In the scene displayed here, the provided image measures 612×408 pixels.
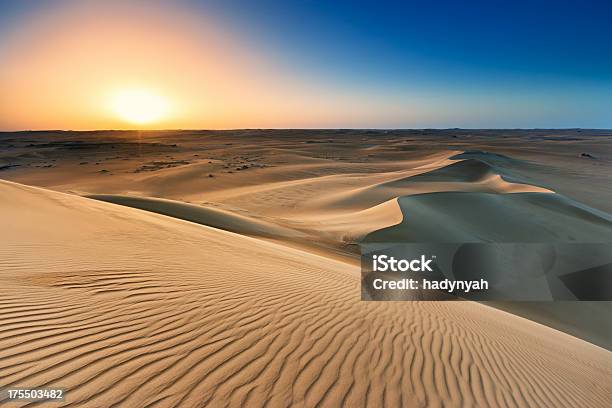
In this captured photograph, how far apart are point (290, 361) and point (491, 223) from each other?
45.7 ft

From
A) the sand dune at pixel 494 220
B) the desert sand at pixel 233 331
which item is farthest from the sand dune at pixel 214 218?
the sand dune at pixel 494 220

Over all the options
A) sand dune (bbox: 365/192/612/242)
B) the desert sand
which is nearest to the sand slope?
the desert sand

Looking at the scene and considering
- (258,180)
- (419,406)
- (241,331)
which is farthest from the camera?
(258,180)

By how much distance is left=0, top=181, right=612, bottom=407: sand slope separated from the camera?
9.98 ft

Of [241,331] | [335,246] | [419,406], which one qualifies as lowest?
[335,246]

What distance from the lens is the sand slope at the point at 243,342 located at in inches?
120

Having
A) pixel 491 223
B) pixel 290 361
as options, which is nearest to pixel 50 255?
pixel 290 361

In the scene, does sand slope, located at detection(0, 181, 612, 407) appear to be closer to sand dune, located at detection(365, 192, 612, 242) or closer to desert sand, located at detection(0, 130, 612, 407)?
desert sand, located at detection(0, 130, 612, 407)

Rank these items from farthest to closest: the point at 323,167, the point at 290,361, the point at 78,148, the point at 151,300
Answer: the point at 78,148
the point at 323,167
the point at 151,300
the point at 290,361

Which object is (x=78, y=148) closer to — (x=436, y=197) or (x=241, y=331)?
(x=436, y=197)

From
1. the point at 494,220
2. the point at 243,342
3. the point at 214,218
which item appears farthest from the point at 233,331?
the point at 494,220

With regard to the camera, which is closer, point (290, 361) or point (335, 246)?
point (290, 361)

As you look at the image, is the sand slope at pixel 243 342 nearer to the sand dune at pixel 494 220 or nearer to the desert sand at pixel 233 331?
the desert sand at pixel 233 331

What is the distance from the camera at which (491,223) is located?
15133mm
